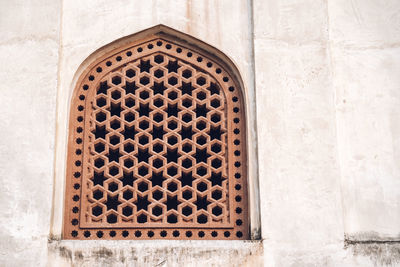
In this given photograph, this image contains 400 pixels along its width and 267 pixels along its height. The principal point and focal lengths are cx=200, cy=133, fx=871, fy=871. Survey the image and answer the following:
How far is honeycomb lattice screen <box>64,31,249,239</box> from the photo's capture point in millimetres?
6059

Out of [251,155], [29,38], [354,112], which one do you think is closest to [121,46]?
[29,38]

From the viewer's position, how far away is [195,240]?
5.93 m

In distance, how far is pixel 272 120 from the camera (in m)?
6.21

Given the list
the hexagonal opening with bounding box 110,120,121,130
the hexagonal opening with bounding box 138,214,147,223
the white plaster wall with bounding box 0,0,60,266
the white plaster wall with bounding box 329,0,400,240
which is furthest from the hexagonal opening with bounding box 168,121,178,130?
the white plaster wall with bounding box 329,0,400,240

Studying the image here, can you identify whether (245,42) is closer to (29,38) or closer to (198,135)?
(198,135)

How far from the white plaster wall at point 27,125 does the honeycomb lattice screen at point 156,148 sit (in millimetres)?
217

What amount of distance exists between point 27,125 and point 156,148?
0.95 meters

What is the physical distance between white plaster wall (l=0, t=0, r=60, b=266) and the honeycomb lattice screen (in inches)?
8.5

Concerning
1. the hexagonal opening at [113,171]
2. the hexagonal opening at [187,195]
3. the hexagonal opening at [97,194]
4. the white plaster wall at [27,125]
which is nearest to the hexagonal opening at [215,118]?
the hexagonal opening at [187,195]

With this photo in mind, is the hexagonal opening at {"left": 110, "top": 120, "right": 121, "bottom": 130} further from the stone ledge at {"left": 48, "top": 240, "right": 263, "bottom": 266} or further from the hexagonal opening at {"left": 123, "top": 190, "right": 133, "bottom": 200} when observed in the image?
the stone ledge at {"left": 48, "top": 240, "right": 263, "bottom": 266}

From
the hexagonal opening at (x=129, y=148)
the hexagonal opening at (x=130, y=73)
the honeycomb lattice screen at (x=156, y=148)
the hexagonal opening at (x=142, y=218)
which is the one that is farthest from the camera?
the hexagonal opening at (x=130, y=73)

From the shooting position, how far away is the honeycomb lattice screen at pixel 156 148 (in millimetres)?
6059

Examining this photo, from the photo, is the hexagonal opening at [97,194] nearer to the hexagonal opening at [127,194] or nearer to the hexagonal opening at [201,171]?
the hexagonal opening at [127,194]

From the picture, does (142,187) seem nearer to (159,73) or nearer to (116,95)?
(116,95)
